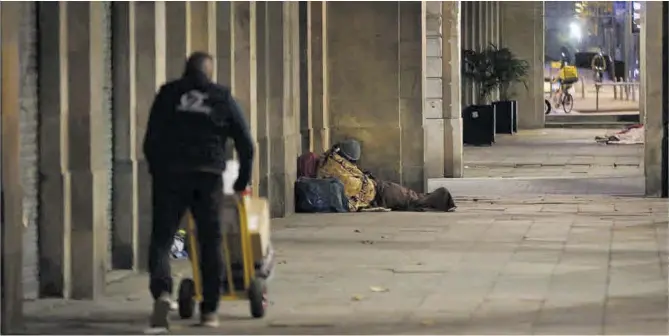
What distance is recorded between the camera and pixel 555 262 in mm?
13023

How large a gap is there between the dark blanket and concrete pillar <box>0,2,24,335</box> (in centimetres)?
930

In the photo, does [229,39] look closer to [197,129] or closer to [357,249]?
[357,249]

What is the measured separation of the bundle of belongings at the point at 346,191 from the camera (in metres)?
18.0

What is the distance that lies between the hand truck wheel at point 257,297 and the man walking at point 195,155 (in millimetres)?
352

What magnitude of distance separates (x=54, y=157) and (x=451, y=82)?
14.4 metres

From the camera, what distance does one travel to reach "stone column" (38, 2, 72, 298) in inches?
424

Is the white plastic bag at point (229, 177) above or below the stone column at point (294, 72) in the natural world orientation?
below

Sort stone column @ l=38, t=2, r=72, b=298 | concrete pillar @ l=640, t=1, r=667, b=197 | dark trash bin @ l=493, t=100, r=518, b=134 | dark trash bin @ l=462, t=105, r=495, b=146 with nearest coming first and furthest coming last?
stone column @ l=38, t=2, r=72, b=298, concrete pillar @ l=640, t=1, r=667, b=197, dark trash bin @ l=462, t=105, r=495, b=146, dark trash bin @ l=493, t=100, r=518, b=134

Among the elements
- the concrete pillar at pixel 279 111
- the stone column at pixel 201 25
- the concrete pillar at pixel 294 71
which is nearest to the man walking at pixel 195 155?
the stone column at pixel 201 25

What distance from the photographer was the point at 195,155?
30.5 ft

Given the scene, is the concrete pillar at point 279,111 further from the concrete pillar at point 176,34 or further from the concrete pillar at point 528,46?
the concrete pillar at point 528,46

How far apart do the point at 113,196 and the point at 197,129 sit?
3284 millimetres

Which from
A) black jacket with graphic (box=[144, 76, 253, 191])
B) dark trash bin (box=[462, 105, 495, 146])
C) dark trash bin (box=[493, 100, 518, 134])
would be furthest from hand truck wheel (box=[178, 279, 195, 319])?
dark trash bin (box=[493, 100, 518, 134])

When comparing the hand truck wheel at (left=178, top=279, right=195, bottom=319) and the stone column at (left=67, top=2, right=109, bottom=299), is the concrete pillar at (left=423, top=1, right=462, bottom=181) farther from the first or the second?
the hand truck wheel at (left=178, top=279, right=195, bottom=319)
